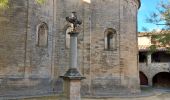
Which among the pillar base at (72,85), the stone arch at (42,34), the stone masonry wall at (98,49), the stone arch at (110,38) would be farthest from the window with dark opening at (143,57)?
the pillar base at (72,85)

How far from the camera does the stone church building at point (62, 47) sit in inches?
696

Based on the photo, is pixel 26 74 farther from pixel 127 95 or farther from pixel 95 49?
pixel 127 95

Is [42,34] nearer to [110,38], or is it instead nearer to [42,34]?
[42,34]

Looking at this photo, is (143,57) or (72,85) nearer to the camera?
(72,85)

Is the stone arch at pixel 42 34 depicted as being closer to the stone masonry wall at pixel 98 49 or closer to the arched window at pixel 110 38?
the stone masonry wall at pixel 98 49

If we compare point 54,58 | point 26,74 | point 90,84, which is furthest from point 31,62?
point 90,84

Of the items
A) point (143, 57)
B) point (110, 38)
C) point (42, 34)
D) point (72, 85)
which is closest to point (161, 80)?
point (143, 57)

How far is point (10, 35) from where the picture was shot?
17641 mm

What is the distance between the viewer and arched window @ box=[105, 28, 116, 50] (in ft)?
69.7

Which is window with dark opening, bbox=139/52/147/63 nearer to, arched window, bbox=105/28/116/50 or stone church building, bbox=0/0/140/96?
stone church building, bbox=0/0/140/96

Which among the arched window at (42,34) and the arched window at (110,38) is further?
the arched window at (110,38)

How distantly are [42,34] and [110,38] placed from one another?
17.4ft

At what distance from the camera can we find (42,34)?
767 inches

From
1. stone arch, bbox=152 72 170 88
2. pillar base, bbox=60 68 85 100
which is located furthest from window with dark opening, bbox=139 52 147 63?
pillar base, bbox=60 68 85 100
